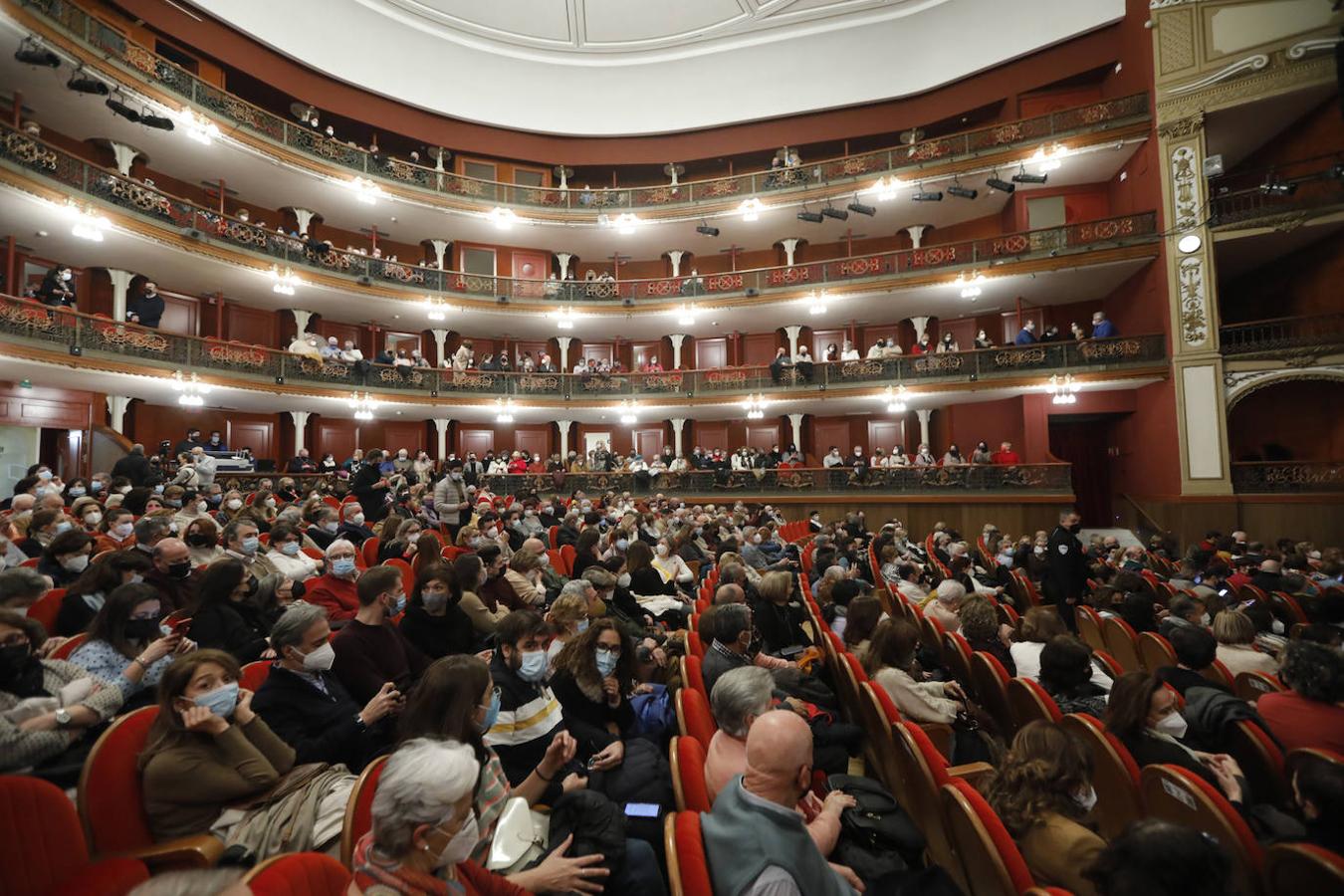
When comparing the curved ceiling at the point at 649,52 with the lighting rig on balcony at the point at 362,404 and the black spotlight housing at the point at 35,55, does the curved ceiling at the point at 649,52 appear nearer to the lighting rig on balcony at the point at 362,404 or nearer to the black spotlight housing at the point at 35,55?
the black spotlight housing at the point at 35,55

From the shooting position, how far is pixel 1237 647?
11.7 ft

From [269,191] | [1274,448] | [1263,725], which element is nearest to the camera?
[1263,725]

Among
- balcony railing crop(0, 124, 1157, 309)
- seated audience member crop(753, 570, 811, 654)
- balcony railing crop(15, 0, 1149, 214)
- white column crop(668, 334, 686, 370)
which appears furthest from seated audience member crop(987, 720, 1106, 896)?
white column crop(668, 334, 686, 370)

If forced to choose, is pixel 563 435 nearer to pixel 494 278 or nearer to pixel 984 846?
pixel 494 278

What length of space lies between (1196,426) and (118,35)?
21192mm

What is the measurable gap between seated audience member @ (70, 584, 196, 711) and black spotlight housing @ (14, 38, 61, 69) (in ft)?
37.7

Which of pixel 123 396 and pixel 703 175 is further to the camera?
pixel 703 175

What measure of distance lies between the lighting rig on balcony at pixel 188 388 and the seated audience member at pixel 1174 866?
14.9 m

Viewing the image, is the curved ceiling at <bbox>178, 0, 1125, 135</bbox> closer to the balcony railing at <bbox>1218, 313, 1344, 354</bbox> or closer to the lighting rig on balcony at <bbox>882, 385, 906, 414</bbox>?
the balcony railing at <bbox>1218, 313, 1344, 354</bbox>

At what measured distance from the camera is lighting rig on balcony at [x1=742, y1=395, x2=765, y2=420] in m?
16.7

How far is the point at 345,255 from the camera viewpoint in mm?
14867

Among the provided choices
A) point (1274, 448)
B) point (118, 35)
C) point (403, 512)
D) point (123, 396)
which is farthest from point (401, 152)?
point (1274, 448)

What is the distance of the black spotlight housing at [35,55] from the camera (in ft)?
29.0

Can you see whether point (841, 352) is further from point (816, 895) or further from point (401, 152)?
point (816, 895)
